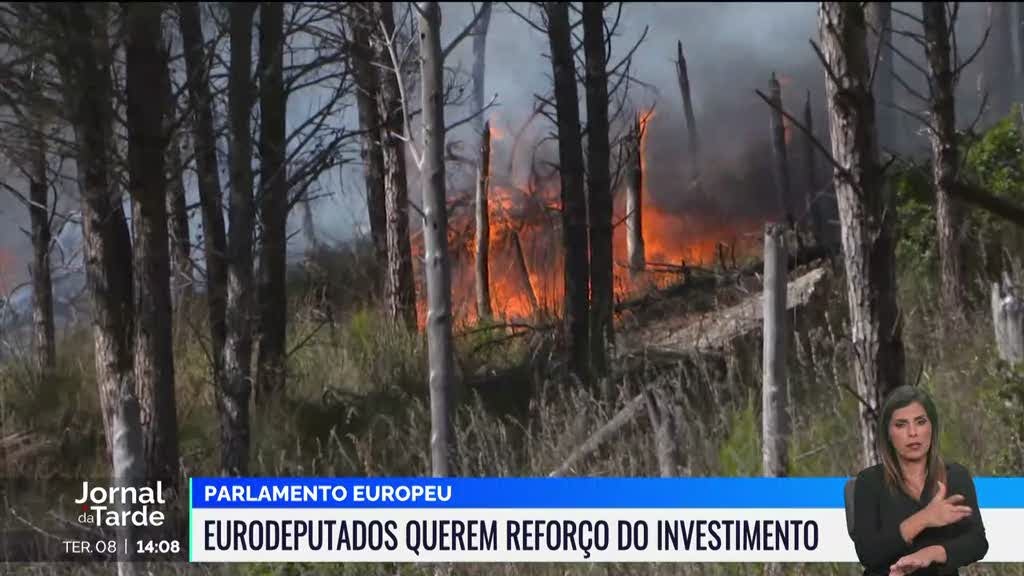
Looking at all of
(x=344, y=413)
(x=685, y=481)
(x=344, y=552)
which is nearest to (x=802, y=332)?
(x=344, y=413)

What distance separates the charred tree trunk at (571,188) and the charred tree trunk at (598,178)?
0.13 meters

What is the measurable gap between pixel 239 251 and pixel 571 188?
440 centimetres

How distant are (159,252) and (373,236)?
689 cm

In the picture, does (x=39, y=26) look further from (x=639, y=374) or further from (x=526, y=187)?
(x=526, y=187)

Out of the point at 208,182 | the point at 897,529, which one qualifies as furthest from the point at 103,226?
the point at 897,529

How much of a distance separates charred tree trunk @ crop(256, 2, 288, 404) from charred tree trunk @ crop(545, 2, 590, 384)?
7.19 ft

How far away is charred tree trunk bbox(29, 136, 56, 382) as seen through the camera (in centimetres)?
912

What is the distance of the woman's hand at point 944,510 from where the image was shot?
342 centimetres

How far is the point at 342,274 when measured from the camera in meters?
13.3

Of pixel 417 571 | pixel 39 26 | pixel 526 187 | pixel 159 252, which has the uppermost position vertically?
pixel 526 187

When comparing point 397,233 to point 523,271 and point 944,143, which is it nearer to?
point 523,271

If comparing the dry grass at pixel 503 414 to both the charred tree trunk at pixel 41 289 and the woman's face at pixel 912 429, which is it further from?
the woman's face at pixel 912 429

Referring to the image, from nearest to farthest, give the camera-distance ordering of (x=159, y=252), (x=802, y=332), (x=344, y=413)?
(x=159, y=252)
(x=344, y=413)
(x=802, y=332)

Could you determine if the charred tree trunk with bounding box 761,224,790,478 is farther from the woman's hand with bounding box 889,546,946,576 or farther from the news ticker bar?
the woman's hand with bounding box 889,546,946,576
